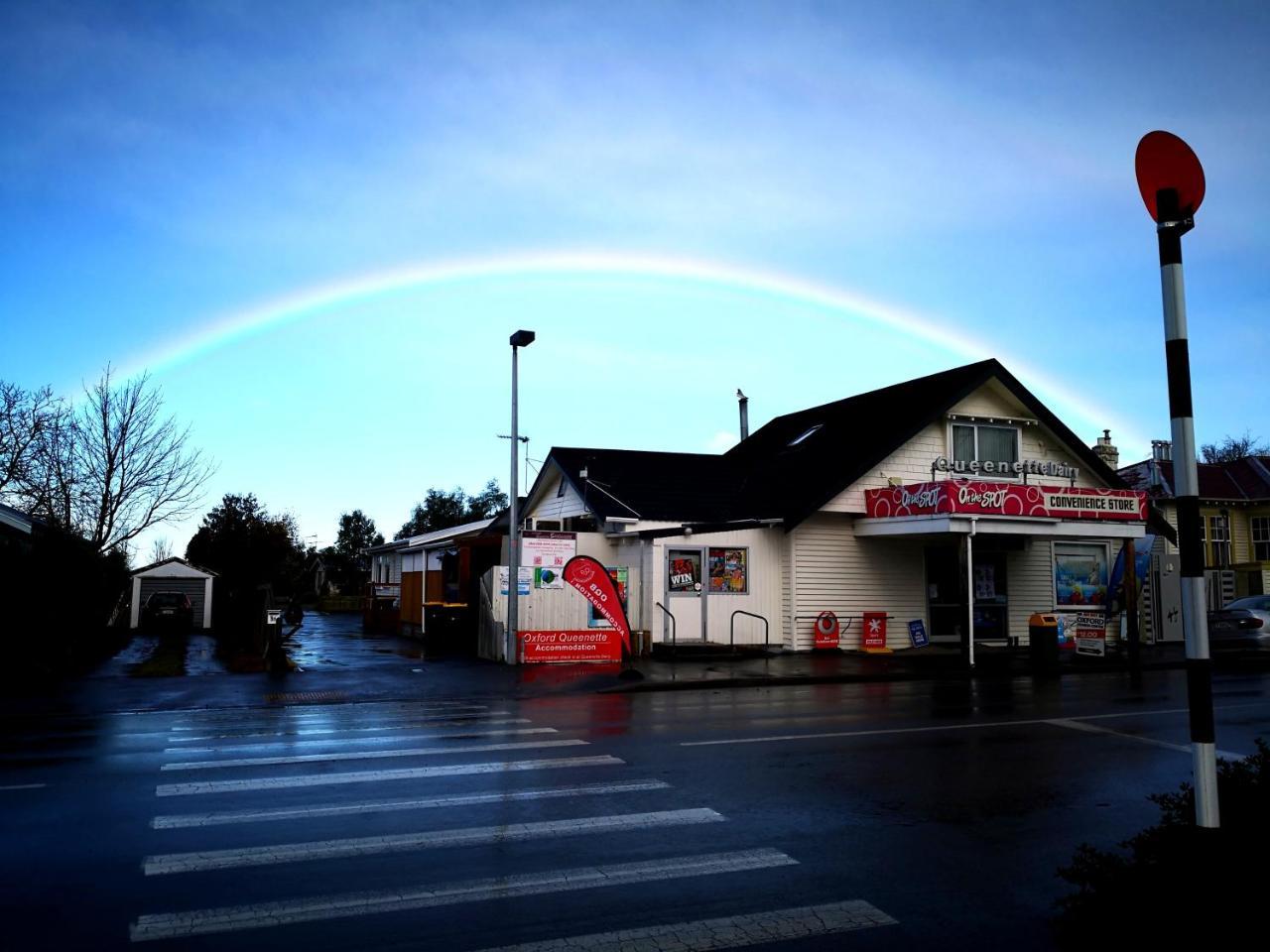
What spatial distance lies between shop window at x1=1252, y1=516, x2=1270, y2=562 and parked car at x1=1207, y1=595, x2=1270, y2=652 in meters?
22.4

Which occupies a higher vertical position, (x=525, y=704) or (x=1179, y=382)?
(x=1179, y=382)

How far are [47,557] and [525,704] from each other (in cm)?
1269

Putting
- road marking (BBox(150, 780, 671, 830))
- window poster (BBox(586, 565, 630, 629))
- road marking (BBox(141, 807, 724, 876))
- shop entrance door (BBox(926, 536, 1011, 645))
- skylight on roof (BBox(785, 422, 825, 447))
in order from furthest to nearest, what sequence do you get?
skylight on roof (BBox(785, 422, 825, 447)) < shop entrance door (BBox(926, 536, 1011, 645)) < window poster (BBox(586, 565, 630, 629)) < road marking (BBox(150, 780, 671, 830)) < road marking (BBox(141, 807, 724, 876))

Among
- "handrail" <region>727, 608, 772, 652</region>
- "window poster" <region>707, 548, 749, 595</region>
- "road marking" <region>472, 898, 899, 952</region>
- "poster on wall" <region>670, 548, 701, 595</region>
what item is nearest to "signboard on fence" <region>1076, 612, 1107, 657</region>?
"handrail" <region>727, 608, 772, 652</region>

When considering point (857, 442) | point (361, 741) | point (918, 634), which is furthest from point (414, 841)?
point (857, 442)

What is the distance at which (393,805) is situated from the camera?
26.1ft

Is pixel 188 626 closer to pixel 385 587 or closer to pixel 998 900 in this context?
pixel 385 587

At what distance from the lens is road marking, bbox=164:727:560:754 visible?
10727 mm

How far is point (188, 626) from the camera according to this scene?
34.5 meters

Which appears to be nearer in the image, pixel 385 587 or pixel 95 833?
pixel 95 833

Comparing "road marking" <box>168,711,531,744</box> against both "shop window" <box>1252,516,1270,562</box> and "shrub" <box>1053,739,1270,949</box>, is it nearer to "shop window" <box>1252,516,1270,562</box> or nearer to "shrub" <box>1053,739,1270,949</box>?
"shrub" <box>1053,739,1270,949</box>

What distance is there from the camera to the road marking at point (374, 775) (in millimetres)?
8586

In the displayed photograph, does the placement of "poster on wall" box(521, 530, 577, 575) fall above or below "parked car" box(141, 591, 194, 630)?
above

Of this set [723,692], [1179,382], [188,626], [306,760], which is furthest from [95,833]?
[188,626]
